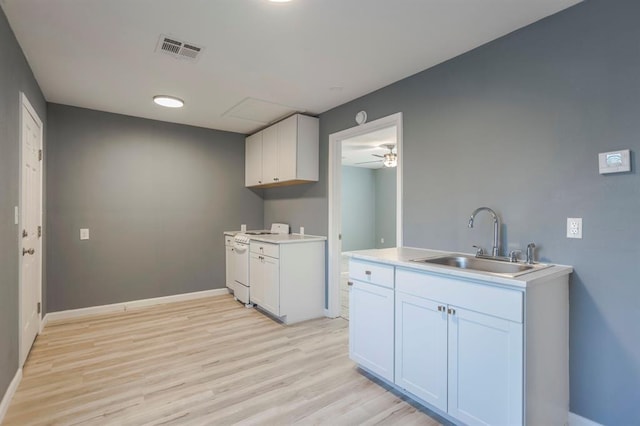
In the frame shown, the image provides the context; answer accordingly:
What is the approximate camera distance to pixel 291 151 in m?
3.88

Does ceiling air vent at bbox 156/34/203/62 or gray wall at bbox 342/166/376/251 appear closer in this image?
ceiling air vent at bbox 156/34/203/62

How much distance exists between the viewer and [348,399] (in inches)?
84.4

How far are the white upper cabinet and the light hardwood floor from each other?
5.84ft

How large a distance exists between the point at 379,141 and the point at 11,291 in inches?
195

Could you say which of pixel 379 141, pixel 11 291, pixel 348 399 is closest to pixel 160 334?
pixel 11 291

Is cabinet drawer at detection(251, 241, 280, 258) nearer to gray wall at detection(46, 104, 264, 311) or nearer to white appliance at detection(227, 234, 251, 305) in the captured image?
white appliance at detection(227, 234, 251, 305)

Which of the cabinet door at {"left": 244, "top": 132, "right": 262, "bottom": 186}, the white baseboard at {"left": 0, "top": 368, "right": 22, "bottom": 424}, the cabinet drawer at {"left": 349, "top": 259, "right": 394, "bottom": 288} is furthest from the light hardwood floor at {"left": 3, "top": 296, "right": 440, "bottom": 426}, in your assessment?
the cabinet door at {"left": 244, "top": 132, "right": 262, "bottom": 186}

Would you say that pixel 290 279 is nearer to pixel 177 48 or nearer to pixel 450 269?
pixel 450 269

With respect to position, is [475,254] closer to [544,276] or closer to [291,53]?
[544,276]

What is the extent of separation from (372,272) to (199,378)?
60.5 inches

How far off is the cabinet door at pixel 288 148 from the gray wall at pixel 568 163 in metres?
1.74

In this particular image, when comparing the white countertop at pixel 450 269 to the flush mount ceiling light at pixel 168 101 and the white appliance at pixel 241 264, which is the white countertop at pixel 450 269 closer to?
the white appliance at pixel 241 264

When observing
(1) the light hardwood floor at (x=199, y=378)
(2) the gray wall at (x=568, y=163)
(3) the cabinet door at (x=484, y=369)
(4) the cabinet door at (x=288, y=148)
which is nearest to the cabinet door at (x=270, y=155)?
(4) the cabinet door at (x=288, y=148)

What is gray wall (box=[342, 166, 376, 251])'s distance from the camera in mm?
8289
